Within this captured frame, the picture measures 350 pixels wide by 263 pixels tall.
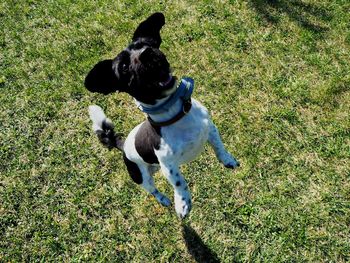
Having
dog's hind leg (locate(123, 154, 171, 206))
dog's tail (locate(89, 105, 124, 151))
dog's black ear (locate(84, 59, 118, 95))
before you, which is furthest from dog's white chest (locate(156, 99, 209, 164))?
dog's tail (locate(89, 105, 124, 151))

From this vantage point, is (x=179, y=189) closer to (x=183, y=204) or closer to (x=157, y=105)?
(x=183, y=204)

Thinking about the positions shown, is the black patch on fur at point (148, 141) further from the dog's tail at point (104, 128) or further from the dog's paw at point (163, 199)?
the dog's paw at point (163, 199)

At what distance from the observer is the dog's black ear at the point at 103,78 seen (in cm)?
354

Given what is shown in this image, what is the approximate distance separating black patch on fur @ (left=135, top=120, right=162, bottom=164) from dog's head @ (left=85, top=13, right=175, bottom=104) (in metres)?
0.48

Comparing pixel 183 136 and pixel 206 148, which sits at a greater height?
pixel 183 136

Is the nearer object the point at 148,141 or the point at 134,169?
the point at 148,141

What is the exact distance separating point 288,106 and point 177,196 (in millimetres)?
2549

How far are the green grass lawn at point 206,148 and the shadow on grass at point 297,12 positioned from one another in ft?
0.08

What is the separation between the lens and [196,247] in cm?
510

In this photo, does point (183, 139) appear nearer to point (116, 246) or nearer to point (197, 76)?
point (116, 246)

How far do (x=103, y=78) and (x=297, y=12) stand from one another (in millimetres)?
4583

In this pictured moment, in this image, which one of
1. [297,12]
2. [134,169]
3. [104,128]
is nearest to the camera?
[134,169]

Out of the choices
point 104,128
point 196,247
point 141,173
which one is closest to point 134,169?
point 141,173

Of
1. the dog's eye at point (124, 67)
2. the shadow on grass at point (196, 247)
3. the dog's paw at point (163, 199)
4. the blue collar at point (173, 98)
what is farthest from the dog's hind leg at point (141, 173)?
the dog's eye at point (124, 67)
